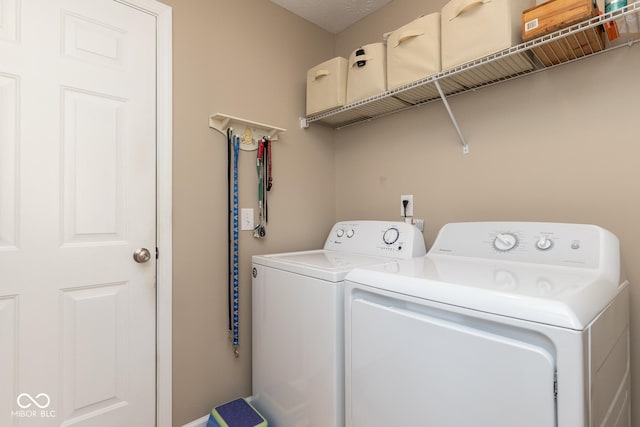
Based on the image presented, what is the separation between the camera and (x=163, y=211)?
1585 millimetres

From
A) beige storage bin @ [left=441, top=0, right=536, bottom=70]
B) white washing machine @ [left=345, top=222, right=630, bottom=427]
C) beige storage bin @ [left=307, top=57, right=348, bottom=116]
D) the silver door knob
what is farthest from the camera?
beige storage bin @ [left=307, top=57, right=348, bottom=116]

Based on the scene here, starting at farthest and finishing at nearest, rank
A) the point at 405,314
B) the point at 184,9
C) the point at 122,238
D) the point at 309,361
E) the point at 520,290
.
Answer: the point at 184,9, the point at 122,238, the point at 309,361, the point at 405,314, the point at 520,290

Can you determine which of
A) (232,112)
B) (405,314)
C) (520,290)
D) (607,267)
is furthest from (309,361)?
(232,112)

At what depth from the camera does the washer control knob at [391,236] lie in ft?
5.50

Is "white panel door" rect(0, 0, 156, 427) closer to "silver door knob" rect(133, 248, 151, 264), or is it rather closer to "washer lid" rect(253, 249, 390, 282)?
"silver door knob" rect(133, 248, 151, 264)

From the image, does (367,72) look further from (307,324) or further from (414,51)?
(307,324)

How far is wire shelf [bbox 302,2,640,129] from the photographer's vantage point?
3.82 feet

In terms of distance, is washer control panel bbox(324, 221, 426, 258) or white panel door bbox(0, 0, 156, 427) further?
washer control panel bbox(324, 221, 426, 258)

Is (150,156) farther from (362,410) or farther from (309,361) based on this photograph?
(362,410)

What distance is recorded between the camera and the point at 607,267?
3.50 ft

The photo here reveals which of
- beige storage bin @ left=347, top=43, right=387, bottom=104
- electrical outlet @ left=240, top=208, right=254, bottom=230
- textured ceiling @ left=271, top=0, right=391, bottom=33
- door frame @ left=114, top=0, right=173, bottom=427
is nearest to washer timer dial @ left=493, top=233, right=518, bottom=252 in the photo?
beige storage bin @ left=347, top=43, right=387, bottom=104

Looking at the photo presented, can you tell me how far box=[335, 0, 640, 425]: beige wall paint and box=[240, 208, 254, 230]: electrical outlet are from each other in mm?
759

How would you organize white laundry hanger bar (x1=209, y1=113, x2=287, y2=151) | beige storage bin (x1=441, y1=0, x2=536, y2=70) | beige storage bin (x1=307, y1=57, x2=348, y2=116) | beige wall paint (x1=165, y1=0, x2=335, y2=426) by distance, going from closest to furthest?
beige storage bin (x1=441, y1=0, x2=536, y2=70) < beige wall paint (x1=165, y1=0, x2=335, y2=426) < white laundry hanger bar (x1=209, y1=113, x2=287, y2=151) < beige storage bin (x1=307, y1=57, x2=348, y2=116)

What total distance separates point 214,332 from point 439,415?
123cm
